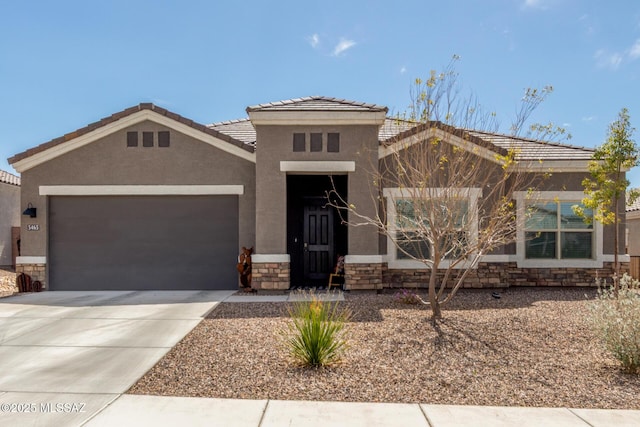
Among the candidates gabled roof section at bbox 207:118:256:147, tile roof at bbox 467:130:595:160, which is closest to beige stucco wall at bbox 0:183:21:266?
gabled roof section at bbox 207:118:256:147

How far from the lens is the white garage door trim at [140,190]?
11.1 meters

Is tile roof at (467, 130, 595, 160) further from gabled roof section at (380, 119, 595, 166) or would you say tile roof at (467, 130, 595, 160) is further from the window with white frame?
the window with white frame

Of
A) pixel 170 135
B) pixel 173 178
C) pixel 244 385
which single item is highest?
pixel 170 135

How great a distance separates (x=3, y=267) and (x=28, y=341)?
1266cm

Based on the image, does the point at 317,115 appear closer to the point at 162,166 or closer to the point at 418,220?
Result: the point at 418,220

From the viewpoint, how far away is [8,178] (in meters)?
18.2

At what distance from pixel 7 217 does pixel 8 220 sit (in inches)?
5.7

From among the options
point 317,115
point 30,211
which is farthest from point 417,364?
point 30,211

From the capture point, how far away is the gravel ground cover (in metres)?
4.73

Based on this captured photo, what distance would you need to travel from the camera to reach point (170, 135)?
11.1 m

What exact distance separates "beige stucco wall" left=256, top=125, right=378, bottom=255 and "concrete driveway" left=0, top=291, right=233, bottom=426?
6.45 ft

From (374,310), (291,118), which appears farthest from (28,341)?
(291,118)

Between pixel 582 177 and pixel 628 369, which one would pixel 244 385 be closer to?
pixel 628 369

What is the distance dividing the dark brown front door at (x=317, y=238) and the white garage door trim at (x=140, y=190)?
250 cm
